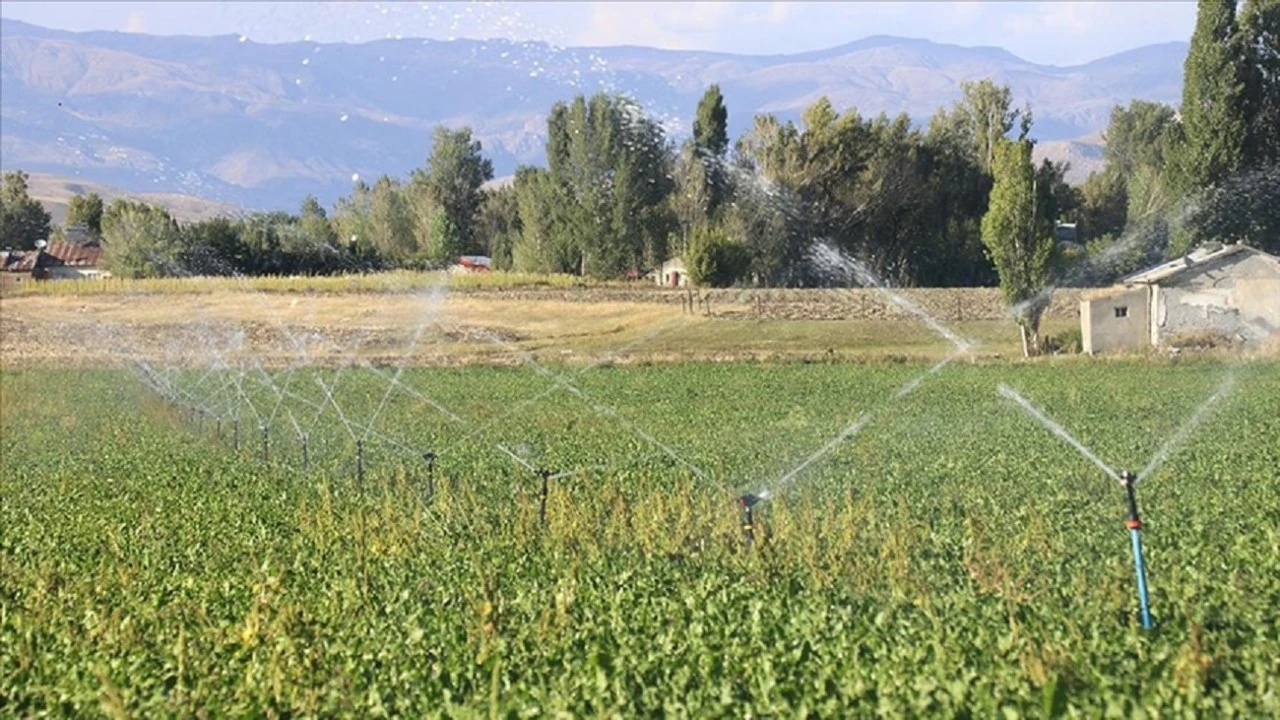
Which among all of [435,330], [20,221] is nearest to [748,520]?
[435,330]

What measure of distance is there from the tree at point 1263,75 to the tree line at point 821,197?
0.06 m

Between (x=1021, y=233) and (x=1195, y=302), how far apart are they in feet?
20.9

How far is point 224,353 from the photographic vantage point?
55312 millimetres

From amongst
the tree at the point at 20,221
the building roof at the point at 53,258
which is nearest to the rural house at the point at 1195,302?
the building roof at the point at 53,258

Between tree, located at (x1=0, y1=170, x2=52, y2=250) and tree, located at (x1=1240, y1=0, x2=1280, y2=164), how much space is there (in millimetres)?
89344

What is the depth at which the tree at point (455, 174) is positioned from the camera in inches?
4058

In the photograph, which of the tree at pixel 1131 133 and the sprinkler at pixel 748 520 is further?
the tree at pixel 1131 133

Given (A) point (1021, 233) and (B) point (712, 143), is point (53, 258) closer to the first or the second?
(B) point (712, 143)

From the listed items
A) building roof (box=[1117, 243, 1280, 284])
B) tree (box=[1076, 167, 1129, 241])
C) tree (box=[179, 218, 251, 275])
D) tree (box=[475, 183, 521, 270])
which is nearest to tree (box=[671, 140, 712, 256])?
tree (box=[179, 218, 251, 275])

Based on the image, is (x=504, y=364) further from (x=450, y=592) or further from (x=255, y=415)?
(x=450, y=592)

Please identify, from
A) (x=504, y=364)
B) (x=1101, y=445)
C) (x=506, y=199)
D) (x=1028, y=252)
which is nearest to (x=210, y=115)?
(x=506, y=199)

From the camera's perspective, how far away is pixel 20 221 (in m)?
112

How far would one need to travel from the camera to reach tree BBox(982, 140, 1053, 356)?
155 ft

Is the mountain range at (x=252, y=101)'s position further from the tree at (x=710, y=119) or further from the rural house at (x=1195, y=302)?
the rural house at (x=1195, y=302)
